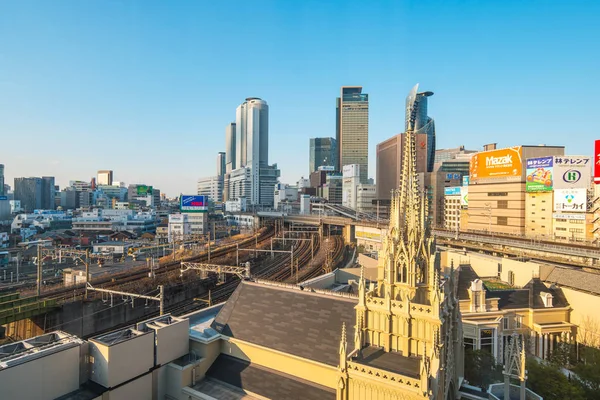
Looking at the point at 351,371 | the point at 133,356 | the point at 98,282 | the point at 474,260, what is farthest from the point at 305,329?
the point at 474,260

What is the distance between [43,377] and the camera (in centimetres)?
1797

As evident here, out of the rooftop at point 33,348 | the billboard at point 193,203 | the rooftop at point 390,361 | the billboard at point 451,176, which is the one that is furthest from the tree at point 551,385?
the billboard at point 451,176

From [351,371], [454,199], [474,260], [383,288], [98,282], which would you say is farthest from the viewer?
[454,199]

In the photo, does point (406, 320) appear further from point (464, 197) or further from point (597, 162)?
point (464, 197)

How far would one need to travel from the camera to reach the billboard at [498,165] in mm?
94625

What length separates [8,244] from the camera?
108 metres

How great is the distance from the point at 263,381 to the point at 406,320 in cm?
1009

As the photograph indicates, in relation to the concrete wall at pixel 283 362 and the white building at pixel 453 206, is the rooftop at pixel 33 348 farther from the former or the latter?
the white building at pixel 453 206

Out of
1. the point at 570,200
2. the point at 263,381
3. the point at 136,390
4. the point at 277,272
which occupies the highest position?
the point at 570,200

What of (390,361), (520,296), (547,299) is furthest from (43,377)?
(547,299)

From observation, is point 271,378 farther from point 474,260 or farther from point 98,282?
point 474,260

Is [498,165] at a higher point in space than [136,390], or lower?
higher

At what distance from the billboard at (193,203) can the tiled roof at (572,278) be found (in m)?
108

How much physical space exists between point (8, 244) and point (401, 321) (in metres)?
134
